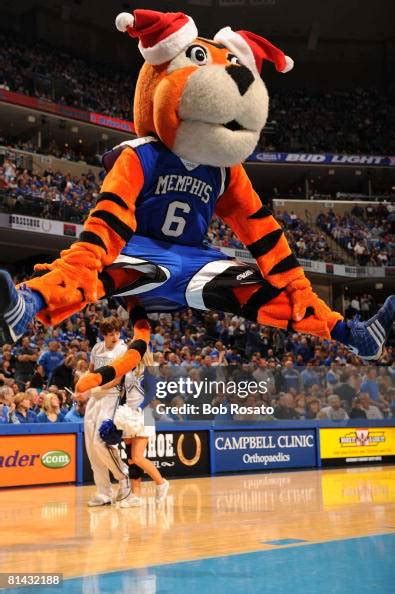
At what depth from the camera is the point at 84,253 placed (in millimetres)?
3727

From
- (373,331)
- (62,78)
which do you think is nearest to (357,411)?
(373,331)

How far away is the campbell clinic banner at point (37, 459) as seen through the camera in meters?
10.2

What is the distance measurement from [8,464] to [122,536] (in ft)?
15.9

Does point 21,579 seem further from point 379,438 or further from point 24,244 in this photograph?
point 24,244

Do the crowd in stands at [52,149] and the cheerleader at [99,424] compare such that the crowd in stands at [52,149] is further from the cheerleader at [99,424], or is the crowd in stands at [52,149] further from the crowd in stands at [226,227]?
the cheerleader at [99,424]

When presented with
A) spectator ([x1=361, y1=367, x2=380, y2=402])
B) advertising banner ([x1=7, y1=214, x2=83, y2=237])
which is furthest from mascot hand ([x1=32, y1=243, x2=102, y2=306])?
advertising banner ([x1=7, y1=214, x2=83, y2=237])

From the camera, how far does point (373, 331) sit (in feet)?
13.5

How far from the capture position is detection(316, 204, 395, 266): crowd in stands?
2751 centimetres

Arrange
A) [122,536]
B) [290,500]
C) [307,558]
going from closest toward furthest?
[307,558] → [122,536] → [290,500]

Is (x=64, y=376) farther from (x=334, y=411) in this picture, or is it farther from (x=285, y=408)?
(x=334, y=411)

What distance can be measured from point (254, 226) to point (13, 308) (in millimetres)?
1785

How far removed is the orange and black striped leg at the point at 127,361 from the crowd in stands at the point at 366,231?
2371 centimetres

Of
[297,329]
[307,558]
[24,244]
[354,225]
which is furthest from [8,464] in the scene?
[354,225]

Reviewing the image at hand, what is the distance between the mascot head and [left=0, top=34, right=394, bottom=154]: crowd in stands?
2118 centimetres
